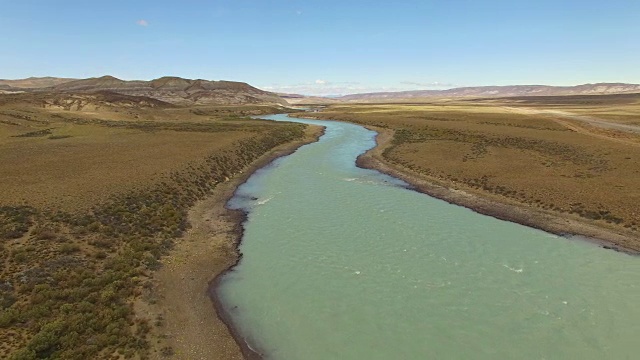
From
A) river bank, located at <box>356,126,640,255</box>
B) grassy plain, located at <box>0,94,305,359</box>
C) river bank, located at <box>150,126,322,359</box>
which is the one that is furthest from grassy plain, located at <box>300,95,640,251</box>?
grassy plain, located at <box>0,94,305,359</box>

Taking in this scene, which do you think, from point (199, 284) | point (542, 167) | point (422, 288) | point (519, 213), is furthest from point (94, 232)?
point (542, 167)

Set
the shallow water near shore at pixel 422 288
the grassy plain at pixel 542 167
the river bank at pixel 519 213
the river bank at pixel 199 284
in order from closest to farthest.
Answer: the river bank at pixel 199 284 → the shallow water near shore at pixel 422 288 → the river bank at pixel 519 213 → the grassy plain at pixel 542 167

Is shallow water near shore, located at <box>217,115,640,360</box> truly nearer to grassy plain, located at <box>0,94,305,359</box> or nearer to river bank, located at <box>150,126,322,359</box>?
river bank, located at <box>150,126,322,359</box>

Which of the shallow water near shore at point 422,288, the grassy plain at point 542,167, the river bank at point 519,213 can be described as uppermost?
the grassy plain at point 542,167

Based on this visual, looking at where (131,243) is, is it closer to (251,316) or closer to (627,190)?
(251,316)

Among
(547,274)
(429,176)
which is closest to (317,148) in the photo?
(429,176)

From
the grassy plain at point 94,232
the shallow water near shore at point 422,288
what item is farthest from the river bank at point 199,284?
the shallow water near shore at point 422,288

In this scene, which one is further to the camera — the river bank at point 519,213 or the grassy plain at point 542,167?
the grassy plain at point 542,167

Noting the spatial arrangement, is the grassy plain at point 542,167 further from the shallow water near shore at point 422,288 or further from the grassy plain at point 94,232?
the grassy plain at point 94,232
